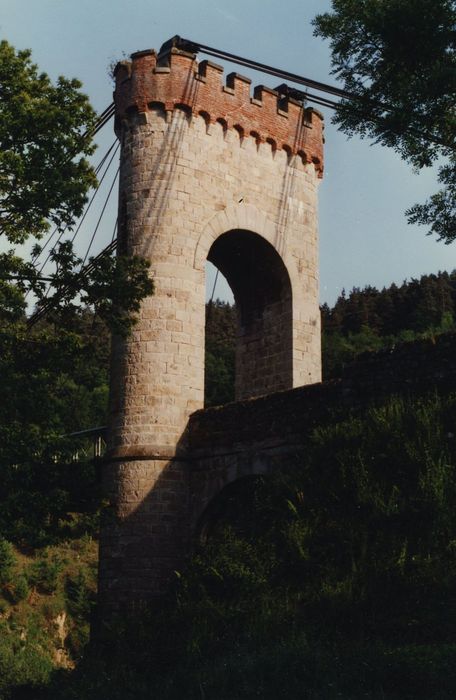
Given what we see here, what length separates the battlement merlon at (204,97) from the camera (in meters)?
19.0

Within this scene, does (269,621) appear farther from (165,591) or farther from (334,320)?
(334,320)

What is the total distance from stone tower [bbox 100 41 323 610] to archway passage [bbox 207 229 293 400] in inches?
1.1

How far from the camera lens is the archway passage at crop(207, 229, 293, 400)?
1980 centimetres

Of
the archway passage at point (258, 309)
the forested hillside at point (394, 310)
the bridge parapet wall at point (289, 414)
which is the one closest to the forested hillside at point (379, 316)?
the forested hillside at point (394, 310)

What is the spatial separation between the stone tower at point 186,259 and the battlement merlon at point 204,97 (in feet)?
0.10

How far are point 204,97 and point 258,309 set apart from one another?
470cm

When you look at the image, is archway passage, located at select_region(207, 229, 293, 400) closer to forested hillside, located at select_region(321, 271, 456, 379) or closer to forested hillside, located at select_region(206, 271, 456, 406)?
forested hillside, located at select_region(206, 271, 456, 406)

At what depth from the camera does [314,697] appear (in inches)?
395

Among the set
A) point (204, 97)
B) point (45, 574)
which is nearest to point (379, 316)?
point (45, 574)

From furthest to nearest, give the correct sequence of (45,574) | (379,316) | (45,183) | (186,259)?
1. (379,316)
2. (45,574)
3. (186,259)
4. (45,183)

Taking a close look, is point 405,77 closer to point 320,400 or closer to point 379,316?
point 320,400

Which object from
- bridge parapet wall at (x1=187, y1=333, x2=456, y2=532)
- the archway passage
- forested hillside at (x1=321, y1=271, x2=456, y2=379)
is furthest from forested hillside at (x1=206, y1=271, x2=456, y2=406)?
bridge parapet wall at (x1=187, y1=333, x2=456, y2=532)

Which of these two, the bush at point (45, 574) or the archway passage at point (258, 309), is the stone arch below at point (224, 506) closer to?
the archway passage at point (258, 309)

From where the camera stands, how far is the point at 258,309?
20547 millimetres
